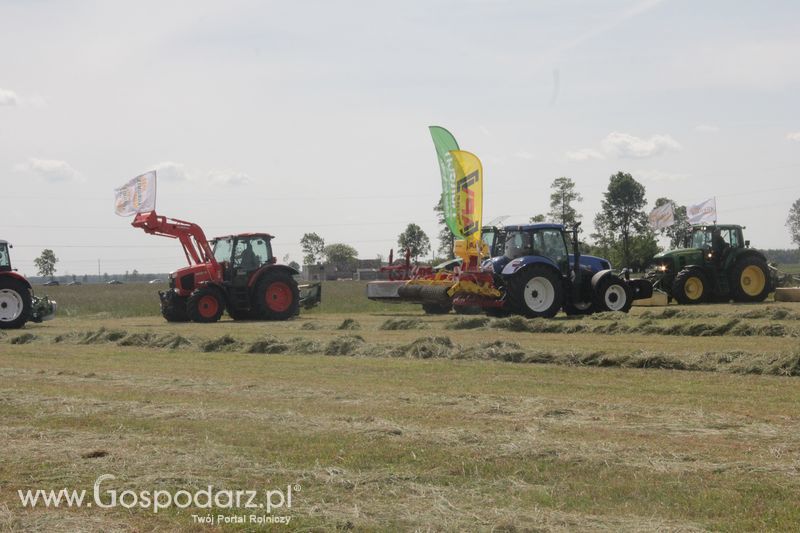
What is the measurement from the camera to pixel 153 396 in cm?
948

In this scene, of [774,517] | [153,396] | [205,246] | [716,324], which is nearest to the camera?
[774,517]

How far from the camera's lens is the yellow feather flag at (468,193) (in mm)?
22062

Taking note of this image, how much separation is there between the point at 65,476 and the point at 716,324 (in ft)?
40.3

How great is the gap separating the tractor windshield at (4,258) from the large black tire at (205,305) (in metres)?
4.21

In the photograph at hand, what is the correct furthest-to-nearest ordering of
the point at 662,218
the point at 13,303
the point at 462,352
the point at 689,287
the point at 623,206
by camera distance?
the point at 623,206 → the point at 662,218 → the point at 689,287 → the point at 13,303 → the point at 462,352

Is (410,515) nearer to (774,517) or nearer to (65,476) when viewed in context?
(774,517)

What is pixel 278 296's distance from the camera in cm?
2477

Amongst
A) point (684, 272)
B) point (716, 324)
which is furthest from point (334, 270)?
point (716, 324)

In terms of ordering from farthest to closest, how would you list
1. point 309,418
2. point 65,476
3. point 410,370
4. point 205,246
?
point 205,246, point 410,370, point 309,418, point 65,476

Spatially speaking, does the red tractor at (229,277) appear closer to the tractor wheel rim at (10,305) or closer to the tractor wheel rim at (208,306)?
the tractor wheel rim at (208,306)

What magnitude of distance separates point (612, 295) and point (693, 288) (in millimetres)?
5833

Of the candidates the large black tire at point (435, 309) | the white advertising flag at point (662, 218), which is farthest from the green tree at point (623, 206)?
the large black tire at point (435, 309)

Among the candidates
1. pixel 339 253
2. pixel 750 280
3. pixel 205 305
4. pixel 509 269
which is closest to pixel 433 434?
pixel 509 269

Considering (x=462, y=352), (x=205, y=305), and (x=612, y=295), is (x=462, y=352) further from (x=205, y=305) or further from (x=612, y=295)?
(x=205, y=305)
